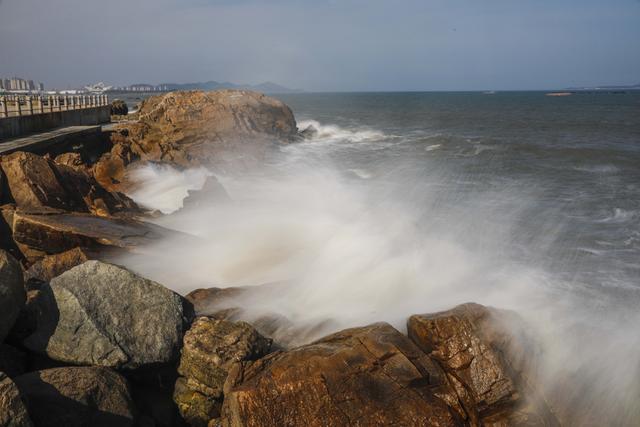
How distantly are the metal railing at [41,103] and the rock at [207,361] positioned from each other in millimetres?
14767

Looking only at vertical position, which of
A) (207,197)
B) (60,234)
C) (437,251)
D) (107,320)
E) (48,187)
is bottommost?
(437,251)

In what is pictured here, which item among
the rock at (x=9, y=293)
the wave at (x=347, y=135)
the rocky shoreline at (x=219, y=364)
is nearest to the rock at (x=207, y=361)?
the rocky shoreline at (x=219, y=364)

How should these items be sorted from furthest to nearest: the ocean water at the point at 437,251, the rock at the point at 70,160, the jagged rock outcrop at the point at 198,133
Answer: the jagged rock outcrop at the point at 198,133 → the rock at the point at 70,160 → the ocean water at the point at 437,251

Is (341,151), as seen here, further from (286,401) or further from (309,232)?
(286,401)

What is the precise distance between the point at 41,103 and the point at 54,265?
52.1ft

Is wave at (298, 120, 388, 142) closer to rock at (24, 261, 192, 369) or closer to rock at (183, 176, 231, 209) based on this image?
rock at (183, 176, 231, 209)

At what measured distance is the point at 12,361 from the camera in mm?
4875

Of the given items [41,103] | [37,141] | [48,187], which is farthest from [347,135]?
[48,187]

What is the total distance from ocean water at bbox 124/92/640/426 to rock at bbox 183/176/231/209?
0.72ft

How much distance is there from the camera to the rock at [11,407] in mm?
3520

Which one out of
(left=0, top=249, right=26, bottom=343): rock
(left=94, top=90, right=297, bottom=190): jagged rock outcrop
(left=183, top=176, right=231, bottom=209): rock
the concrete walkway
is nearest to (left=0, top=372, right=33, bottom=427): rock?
(left=0, top=249, right=26, bottom=343): rock

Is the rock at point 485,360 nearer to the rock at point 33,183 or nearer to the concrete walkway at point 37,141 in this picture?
the rock at point 33,183

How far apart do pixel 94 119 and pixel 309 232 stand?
20113 millimetres

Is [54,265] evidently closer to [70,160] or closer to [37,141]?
[70,160]
